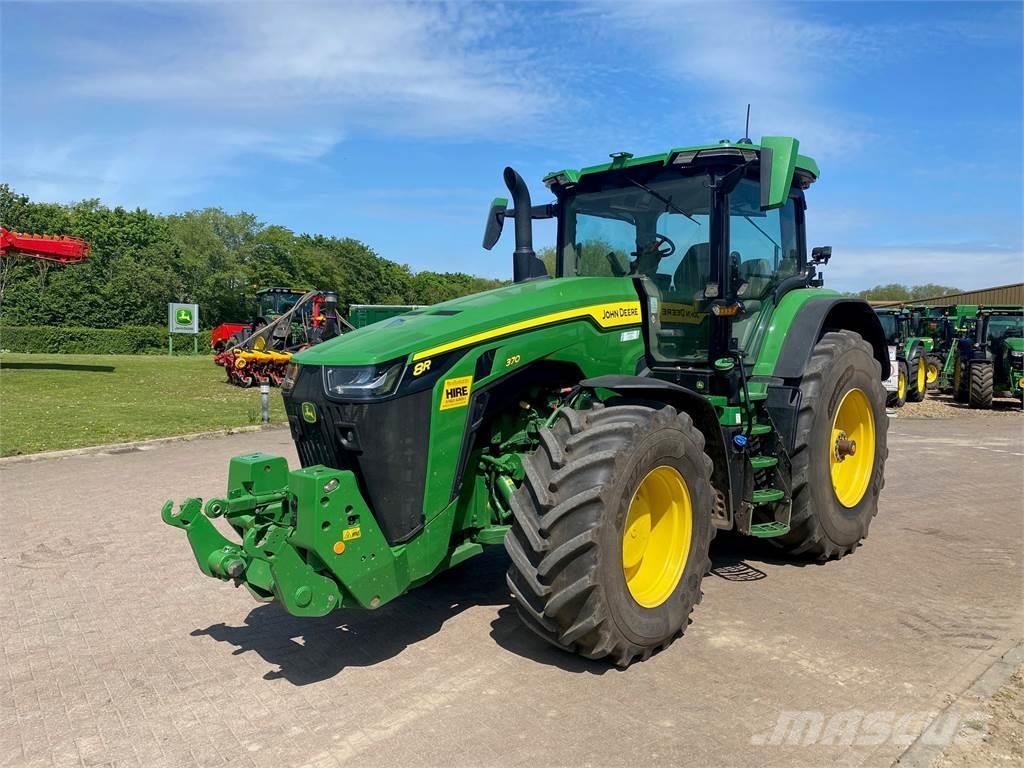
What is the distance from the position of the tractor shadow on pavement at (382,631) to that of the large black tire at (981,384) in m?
13.9

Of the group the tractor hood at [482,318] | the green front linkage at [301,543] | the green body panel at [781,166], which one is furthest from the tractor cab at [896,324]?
the green front linkage at [301,543]

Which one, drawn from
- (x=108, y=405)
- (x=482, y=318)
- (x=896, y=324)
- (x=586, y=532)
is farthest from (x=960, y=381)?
(x=108, y=405)

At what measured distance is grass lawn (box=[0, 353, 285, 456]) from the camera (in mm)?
11500

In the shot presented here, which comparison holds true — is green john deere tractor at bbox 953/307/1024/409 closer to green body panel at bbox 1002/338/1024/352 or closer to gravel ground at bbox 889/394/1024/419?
green body panel at bbox 1002/338/1024/352

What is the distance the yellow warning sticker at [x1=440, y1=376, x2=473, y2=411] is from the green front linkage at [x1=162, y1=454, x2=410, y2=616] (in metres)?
0.61

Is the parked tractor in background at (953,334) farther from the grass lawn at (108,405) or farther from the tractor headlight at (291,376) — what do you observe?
the tractor headlight at (291,376)

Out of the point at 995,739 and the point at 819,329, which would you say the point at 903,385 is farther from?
the point at 995,739

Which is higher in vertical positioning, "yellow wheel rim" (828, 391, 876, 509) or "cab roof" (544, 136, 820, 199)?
"cab roof" (544, 136, 820, 199)

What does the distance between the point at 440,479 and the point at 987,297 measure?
4249cm

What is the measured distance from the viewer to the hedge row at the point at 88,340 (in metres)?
39.0

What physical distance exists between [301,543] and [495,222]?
315 cm

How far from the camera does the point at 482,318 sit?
4.16 metres

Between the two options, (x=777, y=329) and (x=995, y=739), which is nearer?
(x=995, y=739)

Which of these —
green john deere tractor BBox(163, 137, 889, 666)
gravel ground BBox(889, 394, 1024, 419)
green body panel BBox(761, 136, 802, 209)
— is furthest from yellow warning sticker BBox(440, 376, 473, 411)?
gravel ground BBox(889, 394, 1024, 419)
